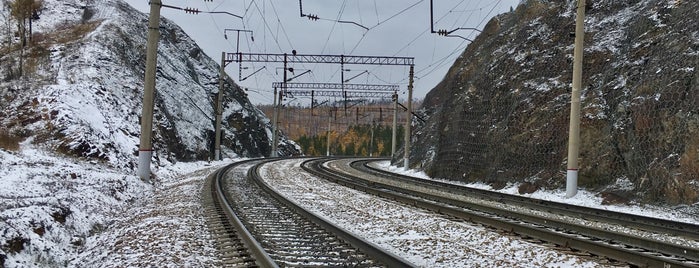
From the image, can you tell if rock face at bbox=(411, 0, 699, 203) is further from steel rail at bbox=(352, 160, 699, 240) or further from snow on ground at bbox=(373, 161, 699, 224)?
steel rail at bbox=(352, 160, 699, 240)

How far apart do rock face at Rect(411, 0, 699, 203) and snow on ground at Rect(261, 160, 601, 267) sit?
290 inches

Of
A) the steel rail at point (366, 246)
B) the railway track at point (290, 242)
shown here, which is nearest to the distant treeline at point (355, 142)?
the railway track at point (290, 242)

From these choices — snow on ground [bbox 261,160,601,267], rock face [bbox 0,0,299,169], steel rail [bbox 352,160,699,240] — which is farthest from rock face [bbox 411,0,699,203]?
rock face [bbox 0,0,299,169]

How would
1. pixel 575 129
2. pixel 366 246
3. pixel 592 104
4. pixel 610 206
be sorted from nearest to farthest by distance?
pixel 366 246 < pixel 610 206 < pixel 575 129 < pixel 592 104

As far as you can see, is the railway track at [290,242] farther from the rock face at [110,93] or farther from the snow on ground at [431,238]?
the rock face at [110,93]

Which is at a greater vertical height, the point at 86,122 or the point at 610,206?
the point at 86,122

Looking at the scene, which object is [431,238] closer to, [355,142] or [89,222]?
[89,222]

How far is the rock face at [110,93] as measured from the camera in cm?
2178

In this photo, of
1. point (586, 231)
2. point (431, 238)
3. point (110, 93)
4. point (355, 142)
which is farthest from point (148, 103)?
point (355, 142)

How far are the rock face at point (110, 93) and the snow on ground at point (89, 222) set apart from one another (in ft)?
21.0

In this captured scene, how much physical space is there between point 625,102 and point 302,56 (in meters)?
27.4

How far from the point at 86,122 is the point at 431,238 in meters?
19.0

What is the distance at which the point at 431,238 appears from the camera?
911 cm

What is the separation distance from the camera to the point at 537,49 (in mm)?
25359
